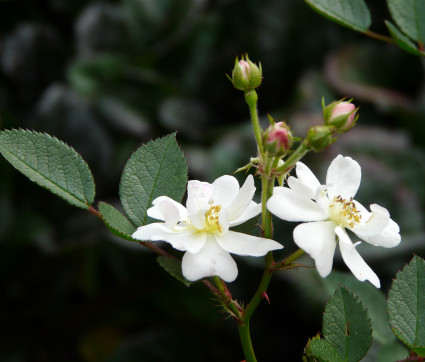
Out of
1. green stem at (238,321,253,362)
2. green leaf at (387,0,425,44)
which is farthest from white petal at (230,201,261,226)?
green leaf at (387,0,425,44)

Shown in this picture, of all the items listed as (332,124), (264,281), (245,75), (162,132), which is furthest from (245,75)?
(162,132)

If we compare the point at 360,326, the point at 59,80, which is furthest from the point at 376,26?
the point at 360,326

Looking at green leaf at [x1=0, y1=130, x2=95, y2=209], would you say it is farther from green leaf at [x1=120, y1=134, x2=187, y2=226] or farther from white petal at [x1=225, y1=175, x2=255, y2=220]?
white petal at [x1=225, y1=175, x2=255, y2=220]

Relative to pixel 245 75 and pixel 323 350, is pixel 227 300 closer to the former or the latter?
pixel 323 350

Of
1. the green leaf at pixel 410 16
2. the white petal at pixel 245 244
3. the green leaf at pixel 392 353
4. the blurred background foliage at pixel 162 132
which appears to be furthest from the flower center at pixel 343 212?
the blurred background foliage at pixel 162 132

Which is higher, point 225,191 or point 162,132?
point 225,191

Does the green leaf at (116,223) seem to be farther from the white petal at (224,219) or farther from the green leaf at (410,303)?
the green leaf at (410,303)
